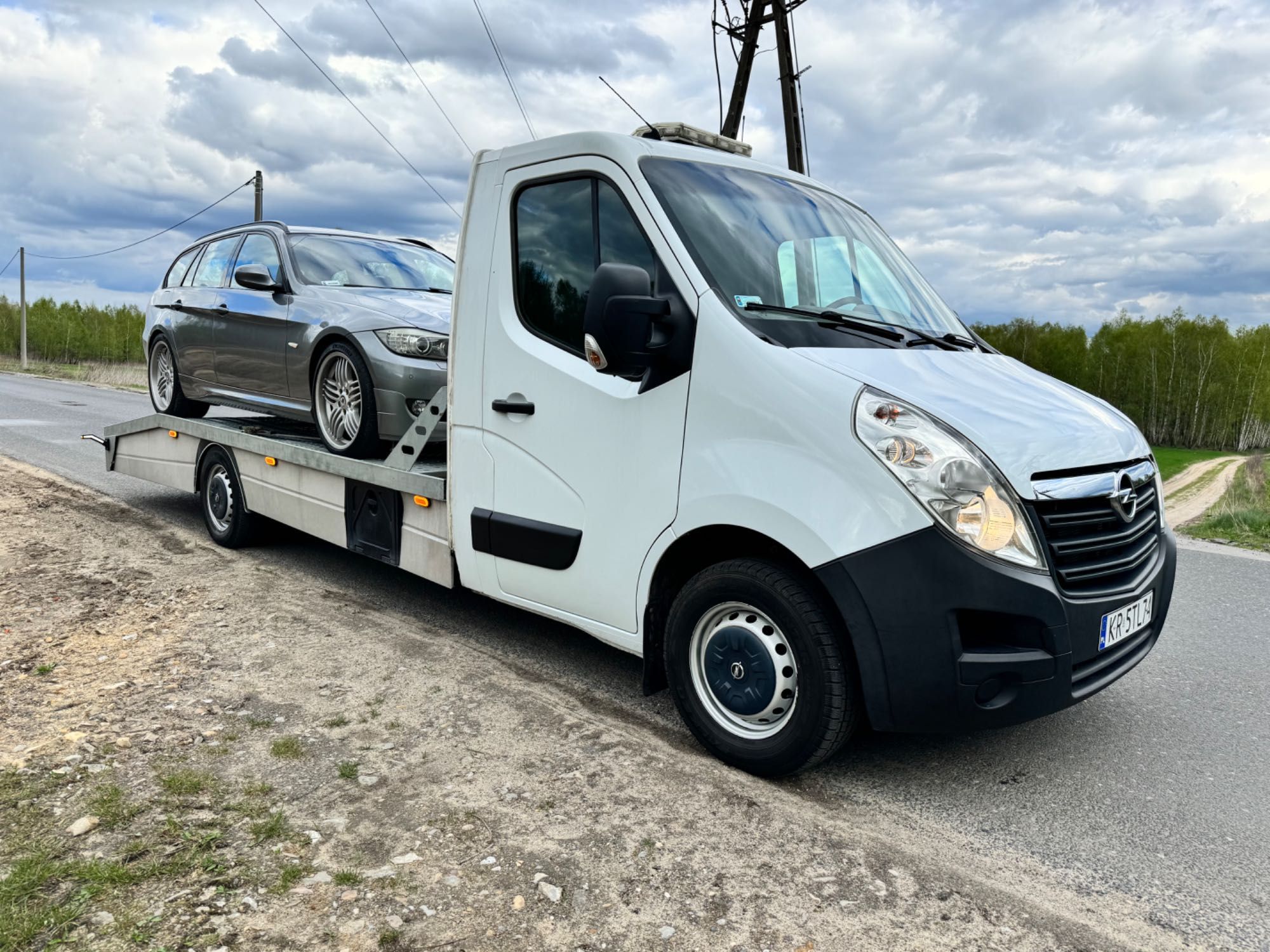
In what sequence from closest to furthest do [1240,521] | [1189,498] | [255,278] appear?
[255,278]
[1240,521]
[1189,498]

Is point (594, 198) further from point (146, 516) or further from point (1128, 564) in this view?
point (146, 516)

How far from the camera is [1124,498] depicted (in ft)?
10.5

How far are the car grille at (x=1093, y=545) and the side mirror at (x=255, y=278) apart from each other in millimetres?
5005

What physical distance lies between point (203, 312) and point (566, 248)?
432 cm

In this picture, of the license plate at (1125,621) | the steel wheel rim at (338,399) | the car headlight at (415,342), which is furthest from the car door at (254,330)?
the license plate at (1125,621)

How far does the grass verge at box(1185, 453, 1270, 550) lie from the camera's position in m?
7.98

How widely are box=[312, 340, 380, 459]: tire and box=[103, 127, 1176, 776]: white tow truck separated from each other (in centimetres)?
94

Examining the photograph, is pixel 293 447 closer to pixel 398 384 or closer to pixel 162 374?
pixel 398 384

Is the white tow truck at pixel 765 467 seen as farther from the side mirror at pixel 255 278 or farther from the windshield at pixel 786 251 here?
the side mirror at pixel 255 278

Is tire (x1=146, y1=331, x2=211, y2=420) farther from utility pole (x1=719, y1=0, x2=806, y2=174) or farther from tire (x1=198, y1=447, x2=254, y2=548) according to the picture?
utility pole (x1=719, y1=0, x2=806, y2=174)

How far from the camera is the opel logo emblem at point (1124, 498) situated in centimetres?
317

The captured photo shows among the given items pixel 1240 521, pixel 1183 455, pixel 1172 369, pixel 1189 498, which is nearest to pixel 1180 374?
pixel 1172 369

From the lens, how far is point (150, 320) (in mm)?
7852

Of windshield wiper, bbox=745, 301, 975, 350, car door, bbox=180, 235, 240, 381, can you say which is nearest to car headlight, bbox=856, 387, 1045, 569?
windshield wiper, bbox=745, 301, 975, 350
